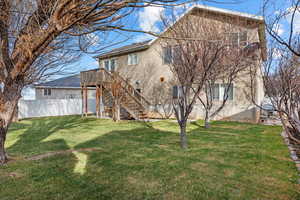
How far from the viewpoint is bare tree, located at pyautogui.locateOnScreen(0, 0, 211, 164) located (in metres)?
3.10

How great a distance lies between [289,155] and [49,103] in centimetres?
1870

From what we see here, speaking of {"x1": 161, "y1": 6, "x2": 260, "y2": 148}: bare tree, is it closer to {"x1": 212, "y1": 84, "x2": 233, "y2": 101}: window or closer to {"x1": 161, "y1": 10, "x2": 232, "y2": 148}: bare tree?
{"x1": 161, "y1": 10, "x2": 232, "y2": 148}: bare tree

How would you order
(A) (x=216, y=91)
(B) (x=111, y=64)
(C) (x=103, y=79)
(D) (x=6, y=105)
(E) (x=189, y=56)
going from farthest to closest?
(B) (x=111, y=64), (C) (x=103, y=79), (A) (x=216, y=91), (E) (x=189, y=56), (D) (x=6, y=105)

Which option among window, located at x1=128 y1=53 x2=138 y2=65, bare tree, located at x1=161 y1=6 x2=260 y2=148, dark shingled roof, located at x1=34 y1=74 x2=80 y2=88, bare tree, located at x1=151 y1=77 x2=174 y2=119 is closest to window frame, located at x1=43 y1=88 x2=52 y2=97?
dark shingled roof, located at x1=34 y1=74 x2=80 y2=88

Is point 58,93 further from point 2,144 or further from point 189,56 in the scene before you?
point 189,56

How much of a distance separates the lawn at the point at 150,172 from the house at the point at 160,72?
16.7ft

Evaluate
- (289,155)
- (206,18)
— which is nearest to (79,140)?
(289,155)

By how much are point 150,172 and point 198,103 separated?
35.6 ft

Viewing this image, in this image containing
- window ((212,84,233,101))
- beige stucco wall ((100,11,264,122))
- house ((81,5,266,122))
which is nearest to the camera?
house ((81,5,266,122))

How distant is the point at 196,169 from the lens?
4312mm

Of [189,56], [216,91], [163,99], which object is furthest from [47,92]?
[189,56]

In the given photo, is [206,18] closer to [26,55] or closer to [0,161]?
[26,55]

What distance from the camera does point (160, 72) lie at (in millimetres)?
15633

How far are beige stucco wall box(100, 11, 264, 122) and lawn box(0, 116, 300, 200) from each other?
6.36 metres
